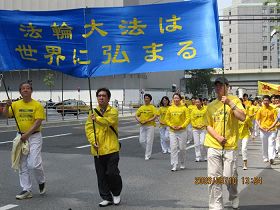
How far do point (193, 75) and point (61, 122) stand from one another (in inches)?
2269

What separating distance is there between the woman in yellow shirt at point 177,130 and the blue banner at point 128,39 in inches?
155

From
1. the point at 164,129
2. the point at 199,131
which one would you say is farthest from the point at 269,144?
the point at 164,129

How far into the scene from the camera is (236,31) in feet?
371

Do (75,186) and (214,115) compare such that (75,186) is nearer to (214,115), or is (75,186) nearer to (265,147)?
(214,115)

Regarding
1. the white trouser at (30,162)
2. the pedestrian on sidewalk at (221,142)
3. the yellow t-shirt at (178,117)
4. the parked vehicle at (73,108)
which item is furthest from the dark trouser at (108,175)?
the parked vehicle at (73,108)

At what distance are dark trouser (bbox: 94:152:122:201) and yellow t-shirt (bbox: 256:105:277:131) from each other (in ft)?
18.3

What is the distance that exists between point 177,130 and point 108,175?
388cm

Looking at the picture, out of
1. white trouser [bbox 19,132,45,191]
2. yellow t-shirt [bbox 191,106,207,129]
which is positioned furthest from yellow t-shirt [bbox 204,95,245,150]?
yellow t-shirt [bbox 191,106,207,129]

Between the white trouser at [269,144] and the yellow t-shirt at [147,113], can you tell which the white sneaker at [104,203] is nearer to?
the white trouser at [269,144]

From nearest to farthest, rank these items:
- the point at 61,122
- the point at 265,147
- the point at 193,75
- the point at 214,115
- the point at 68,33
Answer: the point at 214,115 → the point at 68,33 → the point at 265,147 → the point at 61,122 → the point at 193,75

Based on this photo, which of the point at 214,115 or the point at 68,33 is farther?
the point at 68,33

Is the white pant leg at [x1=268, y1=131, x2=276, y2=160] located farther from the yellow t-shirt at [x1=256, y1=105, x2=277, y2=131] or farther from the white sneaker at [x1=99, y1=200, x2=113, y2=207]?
the white sneaker at [x1=99, y1=200, x2=113, y2=207]

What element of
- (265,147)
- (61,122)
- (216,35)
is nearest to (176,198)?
(216,35)

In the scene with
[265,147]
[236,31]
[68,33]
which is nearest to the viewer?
[68,33]
